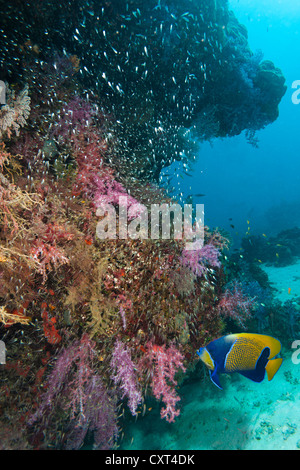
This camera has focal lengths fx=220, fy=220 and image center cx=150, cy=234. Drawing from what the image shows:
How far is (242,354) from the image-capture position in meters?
2.23

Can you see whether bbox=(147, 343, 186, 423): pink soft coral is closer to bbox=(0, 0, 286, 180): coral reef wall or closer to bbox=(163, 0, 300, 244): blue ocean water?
bbox=(0, 0, 286, 180): coral reef wall

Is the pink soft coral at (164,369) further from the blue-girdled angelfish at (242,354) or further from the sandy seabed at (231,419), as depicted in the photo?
the sandy seabed at (231,419)

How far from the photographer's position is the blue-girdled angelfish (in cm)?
224

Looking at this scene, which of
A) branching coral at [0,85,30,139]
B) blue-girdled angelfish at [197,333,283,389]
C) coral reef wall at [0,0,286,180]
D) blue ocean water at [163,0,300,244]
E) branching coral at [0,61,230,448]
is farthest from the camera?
blue ocean water at [163,0,300,244]

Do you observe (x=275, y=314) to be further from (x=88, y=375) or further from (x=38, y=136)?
(x=38, y=136)

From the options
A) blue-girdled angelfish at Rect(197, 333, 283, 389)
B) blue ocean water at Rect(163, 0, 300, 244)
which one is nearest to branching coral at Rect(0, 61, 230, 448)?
blue-girdled angelfish at Rect(197, 333, 283, 389)

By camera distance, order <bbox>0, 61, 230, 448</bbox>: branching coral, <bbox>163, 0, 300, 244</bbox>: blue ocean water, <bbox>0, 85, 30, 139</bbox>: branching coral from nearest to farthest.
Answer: <bbox>0, 61, 230, 448</bbox>: branching coral, <bbox>0, 85, 30, 139</bbox>: branching coral, <bbox>163, 0, 300, 244</bbox>: blue ocean water

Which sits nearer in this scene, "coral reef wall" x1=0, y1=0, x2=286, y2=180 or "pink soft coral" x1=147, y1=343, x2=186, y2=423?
"pink soft coral" x1=147, y1=343, x2=186, y2=423

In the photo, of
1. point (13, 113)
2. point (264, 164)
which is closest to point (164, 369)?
point (13, 113)

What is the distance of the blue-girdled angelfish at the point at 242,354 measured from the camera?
88.3 inches

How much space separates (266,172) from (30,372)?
352ft

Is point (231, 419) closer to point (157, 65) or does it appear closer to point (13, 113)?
point (13, 113)

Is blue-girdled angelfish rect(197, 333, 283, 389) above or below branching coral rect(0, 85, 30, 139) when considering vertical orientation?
below
